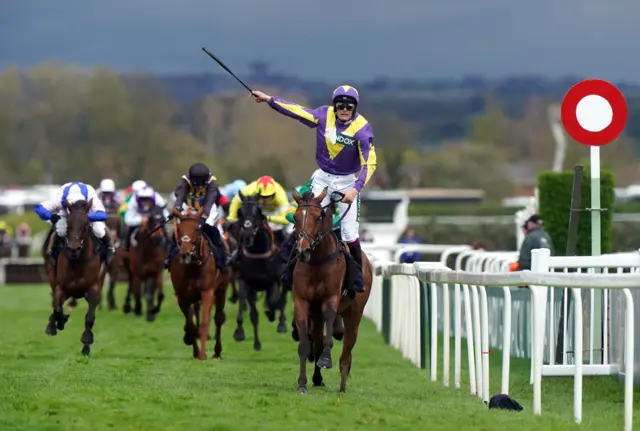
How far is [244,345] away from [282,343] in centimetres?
53

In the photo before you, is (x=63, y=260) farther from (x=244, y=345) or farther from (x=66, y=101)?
(x=66, y=101)

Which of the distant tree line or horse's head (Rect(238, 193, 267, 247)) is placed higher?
the distant tree line

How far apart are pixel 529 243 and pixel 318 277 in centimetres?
471

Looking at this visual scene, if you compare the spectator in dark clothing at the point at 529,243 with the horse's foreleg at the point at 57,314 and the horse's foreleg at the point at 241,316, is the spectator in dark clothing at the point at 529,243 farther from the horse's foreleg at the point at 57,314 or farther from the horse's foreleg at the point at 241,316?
the horse's foreleg at the point at 57,314

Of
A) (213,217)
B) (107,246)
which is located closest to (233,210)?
(213,217)

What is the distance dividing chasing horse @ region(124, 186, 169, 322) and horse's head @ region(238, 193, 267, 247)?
333 cm

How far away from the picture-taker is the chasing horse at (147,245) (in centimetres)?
2014

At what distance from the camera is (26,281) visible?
36.7 meters

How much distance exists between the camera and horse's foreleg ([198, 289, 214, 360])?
45.4 feet

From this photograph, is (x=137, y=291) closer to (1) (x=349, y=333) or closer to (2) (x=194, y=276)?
(2) (x=194, y=276)

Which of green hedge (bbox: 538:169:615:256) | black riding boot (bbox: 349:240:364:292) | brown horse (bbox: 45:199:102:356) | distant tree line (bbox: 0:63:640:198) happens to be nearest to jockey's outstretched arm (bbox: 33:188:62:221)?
brown horse (bbox: 45:199:102:356)

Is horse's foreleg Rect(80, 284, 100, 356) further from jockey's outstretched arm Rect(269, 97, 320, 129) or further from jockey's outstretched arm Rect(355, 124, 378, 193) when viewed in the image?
jockey's outstretched arm Rect(355, 124, 378, 193)

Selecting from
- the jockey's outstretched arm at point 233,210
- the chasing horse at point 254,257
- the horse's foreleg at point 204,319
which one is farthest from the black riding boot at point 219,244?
the jockey's outstretched arm at point 233,210

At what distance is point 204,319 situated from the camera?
45.8 feet
